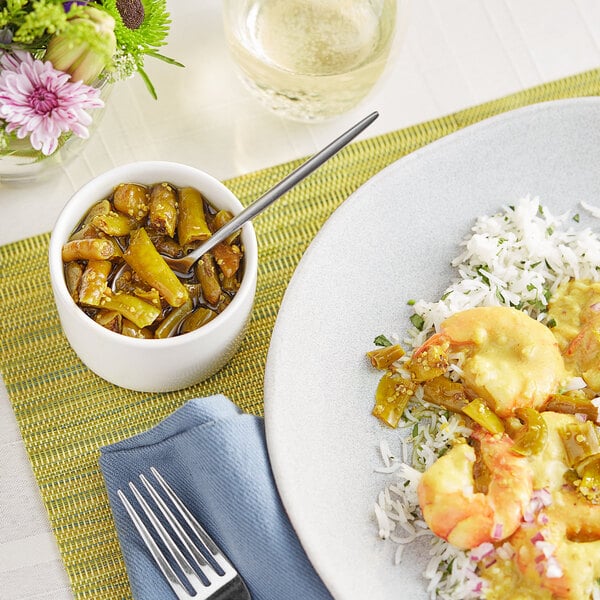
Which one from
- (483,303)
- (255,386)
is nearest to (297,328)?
(255,386)

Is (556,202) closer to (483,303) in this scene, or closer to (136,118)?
(483,303)

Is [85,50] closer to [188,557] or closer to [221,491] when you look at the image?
[221,491]

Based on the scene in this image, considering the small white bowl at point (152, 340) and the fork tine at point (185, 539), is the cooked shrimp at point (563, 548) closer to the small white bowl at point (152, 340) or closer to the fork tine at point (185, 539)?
the fork tine at point (185, 539)

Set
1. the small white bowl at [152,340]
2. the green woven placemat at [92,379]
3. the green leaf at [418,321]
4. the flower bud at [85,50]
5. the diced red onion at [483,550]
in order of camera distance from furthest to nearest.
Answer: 1. the green leaf at [418,321]
2. the green woven placemat at [92,379]
3. the small white bowl at [152,340]
4. the diced red onion at [483,550]
5. the flower bud at [85,50]

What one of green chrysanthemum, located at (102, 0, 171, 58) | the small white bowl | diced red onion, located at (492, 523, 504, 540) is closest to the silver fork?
the small white bowl

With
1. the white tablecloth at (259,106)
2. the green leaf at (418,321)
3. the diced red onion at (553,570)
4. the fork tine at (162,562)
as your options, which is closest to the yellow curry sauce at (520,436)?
the diced red onion at (553,570)
